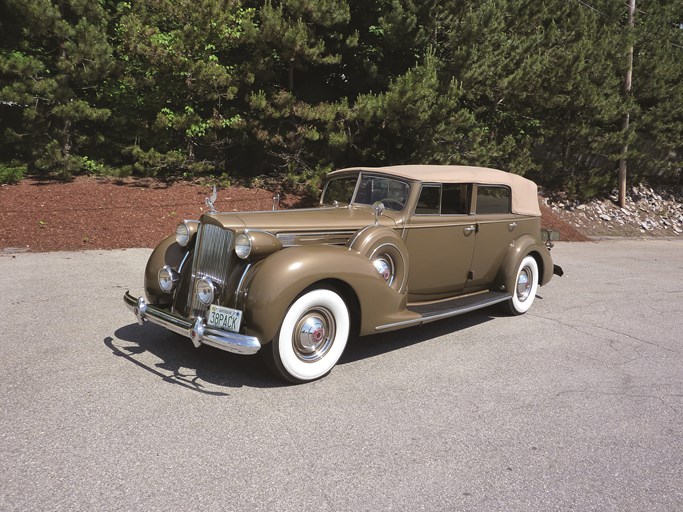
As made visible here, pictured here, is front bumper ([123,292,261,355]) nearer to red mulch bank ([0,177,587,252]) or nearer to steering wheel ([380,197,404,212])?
steering wheel ([380,197,404,212])

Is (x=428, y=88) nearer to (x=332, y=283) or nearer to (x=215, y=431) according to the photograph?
(x=332, y=283)

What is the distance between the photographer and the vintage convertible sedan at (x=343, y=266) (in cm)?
390

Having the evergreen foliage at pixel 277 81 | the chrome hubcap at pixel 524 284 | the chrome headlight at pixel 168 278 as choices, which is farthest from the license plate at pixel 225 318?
the evergreen foliage at pixel 277 81

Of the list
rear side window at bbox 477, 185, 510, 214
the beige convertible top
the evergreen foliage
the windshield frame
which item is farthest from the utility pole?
the windshield frame

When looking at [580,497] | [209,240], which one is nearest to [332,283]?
[209,240]

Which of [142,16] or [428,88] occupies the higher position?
[142,16]

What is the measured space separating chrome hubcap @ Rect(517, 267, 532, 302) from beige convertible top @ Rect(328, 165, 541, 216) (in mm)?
728

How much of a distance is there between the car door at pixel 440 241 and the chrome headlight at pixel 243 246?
69.9 inches

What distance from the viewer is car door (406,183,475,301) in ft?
17.3

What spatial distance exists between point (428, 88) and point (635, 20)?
445 inches

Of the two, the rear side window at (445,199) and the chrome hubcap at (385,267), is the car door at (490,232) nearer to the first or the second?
the rear side window at (445,199)

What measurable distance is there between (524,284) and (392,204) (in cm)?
222

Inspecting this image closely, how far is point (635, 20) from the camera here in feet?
61.1

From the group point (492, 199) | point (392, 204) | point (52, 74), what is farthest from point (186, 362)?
point (52, 74)
